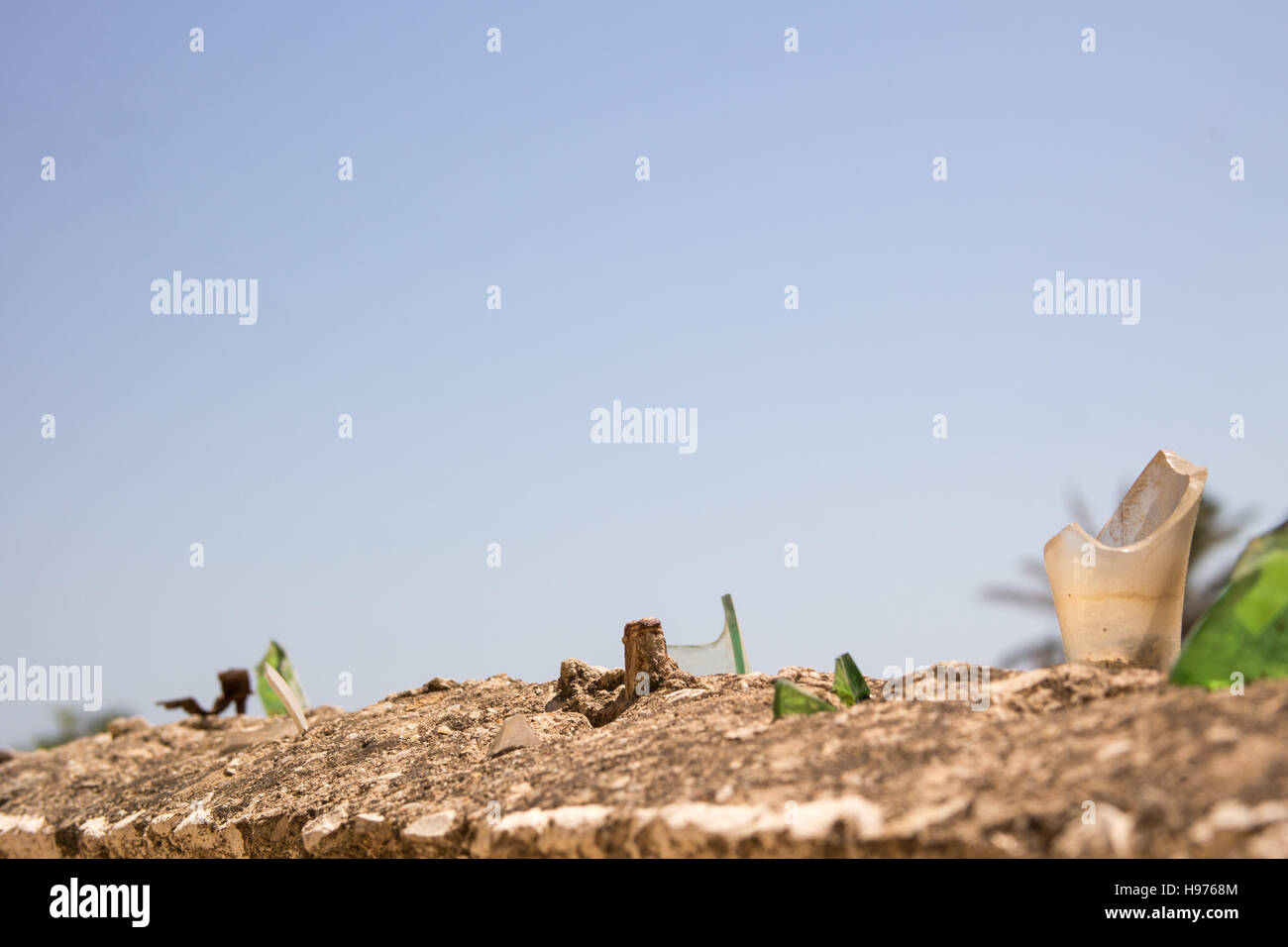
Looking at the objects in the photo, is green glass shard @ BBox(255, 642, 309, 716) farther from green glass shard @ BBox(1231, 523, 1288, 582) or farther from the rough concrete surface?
green glass shard @ BBox(1231, 523, 1288, 582)

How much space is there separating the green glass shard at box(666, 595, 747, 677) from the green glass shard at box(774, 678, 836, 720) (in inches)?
69.6

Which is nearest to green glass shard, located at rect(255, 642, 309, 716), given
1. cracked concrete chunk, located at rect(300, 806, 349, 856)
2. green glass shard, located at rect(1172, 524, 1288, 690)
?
cracked concrete chunk, located at rect(300, 806, 349, 856)

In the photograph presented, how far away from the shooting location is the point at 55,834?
6680 mm

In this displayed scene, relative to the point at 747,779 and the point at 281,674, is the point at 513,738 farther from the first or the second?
the point at 281,674

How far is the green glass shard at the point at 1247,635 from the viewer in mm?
3186

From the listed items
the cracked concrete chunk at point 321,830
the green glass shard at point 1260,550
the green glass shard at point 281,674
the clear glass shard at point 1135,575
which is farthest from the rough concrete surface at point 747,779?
the green glass shard at point 281,674

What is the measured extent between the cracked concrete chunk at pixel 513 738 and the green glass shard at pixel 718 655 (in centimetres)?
107

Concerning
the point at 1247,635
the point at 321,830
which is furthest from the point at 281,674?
the point at 1247,635

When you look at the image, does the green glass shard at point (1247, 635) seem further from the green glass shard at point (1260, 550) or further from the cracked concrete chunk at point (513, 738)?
the cracked concrete chunk at point (513, 738)

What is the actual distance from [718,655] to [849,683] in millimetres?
1741

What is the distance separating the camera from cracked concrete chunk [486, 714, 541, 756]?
478 cm
